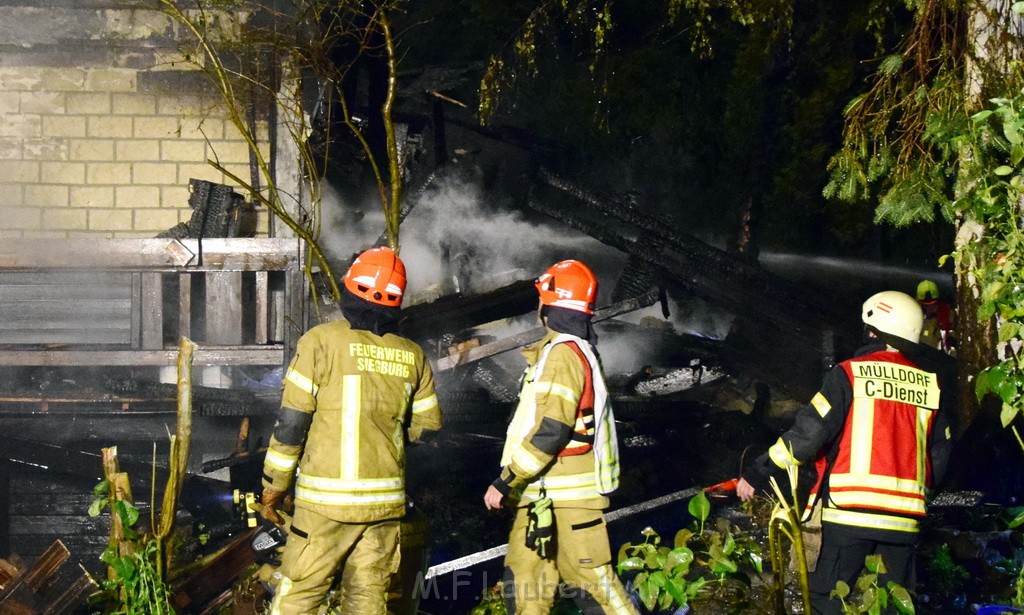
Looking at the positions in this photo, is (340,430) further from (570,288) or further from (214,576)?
(214,576)

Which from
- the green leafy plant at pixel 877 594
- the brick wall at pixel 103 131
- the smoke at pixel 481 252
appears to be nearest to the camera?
the green leafy plant at pixel 877 594

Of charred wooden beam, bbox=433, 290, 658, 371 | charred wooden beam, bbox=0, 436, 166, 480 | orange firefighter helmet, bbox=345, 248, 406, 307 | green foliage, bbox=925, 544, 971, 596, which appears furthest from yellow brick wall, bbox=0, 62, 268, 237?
green foliage, bbox=925, 544, 971, 596

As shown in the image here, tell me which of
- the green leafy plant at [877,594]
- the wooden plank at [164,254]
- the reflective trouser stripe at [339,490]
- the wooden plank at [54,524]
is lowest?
the wooden plank at [54,524]

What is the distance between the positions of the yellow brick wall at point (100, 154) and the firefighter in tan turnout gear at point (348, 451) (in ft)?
14.7

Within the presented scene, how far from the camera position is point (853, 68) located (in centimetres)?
1105

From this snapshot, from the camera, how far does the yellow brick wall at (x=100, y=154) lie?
824 centimetres

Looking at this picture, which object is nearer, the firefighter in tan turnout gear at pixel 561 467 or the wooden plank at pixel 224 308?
the firefighter in tan turnout gear at pixel 561 467

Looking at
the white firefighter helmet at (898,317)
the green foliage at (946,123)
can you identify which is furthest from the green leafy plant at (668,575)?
the green foliage at (946,123)

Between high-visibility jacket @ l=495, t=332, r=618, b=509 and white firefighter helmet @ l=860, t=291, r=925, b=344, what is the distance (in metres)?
1.31

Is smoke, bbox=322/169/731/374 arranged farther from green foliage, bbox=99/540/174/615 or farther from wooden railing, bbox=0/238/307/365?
green foliage, bbox=99/540/174/615

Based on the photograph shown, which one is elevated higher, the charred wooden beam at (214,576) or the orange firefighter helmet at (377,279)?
the orange firefighter helmet at (377,279)

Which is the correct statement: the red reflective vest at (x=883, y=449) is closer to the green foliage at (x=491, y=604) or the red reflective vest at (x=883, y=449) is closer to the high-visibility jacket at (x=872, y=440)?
the high-visibility jacket at (x=872, y=440)

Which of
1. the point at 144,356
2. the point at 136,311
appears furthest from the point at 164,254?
the point at 144,356

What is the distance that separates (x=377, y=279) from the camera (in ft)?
13.9
